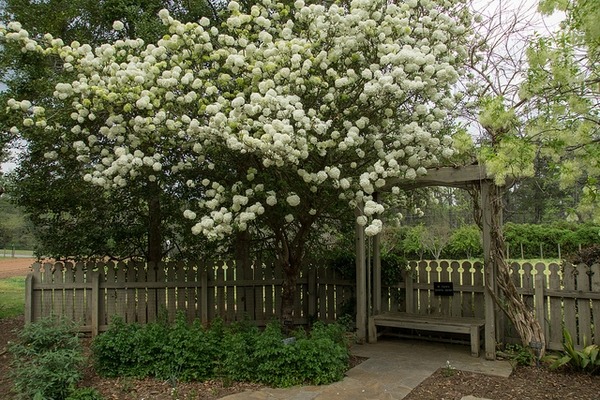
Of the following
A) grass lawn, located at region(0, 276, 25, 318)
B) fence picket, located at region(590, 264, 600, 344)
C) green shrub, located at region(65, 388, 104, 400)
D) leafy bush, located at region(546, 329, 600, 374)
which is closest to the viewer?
green shrub, located at region(65, 388, 104, 400)

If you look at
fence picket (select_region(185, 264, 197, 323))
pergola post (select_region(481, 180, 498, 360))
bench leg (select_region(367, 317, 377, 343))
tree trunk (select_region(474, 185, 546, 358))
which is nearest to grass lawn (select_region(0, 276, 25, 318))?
fence picket (select_region(185, 264, 197, 323))

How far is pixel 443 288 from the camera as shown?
648cm

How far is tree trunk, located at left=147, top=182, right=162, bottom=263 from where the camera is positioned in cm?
677

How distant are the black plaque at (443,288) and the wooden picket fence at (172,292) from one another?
4.16ft

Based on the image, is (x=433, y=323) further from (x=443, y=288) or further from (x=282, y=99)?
(x=282, y=99)

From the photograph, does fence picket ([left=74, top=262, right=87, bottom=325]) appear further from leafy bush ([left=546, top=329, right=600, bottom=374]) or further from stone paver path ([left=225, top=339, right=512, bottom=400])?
leafy bush ([left=546, top=329, right=600, bottom=374])

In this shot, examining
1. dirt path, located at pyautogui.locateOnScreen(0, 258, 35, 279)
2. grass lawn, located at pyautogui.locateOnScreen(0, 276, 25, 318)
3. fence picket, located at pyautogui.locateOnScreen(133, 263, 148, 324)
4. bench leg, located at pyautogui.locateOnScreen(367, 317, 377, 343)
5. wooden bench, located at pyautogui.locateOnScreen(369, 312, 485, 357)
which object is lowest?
dirt path, located at pyautogui.locateOnScreen(0, 258, 35, 279)

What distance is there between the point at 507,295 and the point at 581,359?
0.98 metres

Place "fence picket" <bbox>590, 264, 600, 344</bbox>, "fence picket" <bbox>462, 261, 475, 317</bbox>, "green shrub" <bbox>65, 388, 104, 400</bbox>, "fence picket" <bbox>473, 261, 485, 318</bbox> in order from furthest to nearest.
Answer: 1. "fence picket" <bbox>462, 261, 475, 317</bbox>
2. "fence picket" <bbox>473, 261, 485, 318</bbox>
3. "fence picket" <bbox>590, 264, 600, 344</bbox>
4. "green shrub" <bbox>65, 388, 104, 400</bbox>

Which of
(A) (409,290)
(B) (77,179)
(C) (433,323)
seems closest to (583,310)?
(C) (433,323)

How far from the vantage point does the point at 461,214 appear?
22141mm

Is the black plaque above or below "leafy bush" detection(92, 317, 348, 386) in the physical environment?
above

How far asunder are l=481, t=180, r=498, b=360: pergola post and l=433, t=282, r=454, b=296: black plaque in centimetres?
79

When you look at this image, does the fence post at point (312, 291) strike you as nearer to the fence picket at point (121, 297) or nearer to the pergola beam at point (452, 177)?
the pergola beam at point (452, 177)
